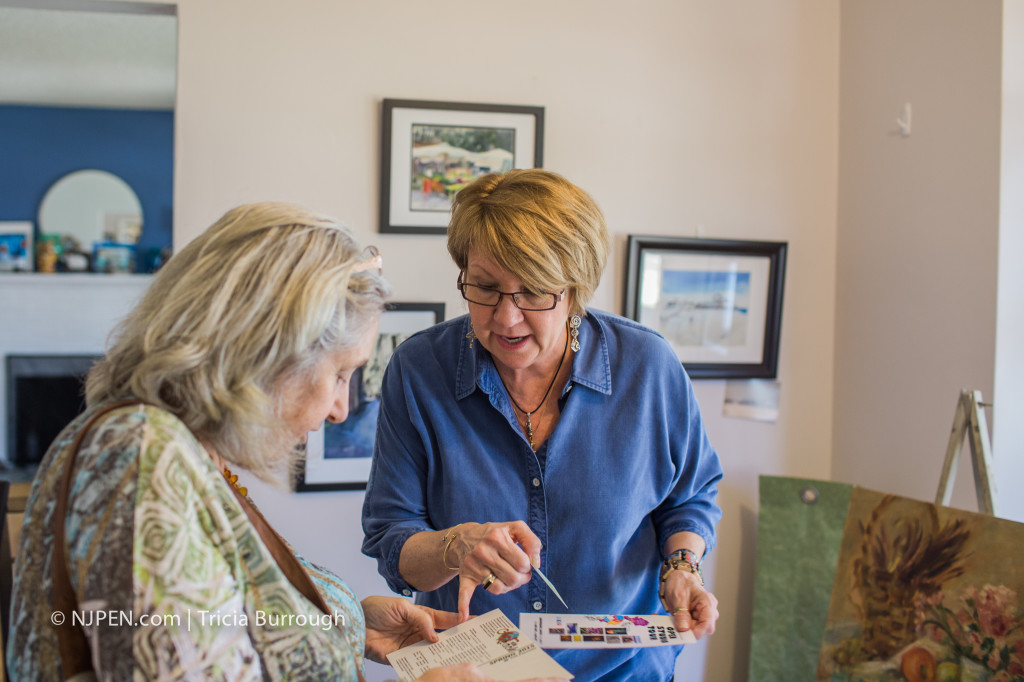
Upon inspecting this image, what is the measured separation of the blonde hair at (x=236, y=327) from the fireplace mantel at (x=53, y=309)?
227 inches

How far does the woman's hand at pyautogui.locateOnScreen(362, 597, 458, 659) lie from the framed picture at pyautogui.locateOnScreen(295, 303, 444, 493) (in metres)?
0.97

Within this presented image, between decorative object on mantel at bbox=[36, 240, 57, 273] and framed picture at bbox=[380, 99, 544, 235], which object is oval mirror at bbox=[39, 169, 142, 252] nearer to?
decorative object on mantel at bbox=[36, 240, 57, 273]

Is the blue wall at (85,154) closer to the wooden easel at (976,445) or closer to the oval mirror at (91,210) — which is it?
the oval mirror at (91,210)

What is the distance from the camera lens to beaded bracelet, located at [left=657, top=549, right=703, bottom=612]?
1431 mm

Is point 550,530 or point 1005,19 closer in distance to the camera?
point 550,530

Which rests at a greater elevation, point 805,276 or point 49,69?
point 49,69

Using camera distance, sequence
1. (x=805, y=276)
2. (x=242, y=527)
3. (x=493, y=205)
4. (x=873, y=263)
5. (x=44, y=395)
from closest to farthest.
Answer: (x=242, y=527), (x=493, y=205), (x=873, y=263), (x=805, y=276), (x=44, y=395)

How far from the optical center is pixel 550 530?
1439 mm

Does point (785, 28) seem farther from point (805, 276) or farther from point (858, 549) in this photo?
point (858, 549)

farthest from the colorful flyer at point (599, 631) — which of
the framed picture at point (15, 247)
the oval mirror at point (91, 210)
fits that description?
the framed picture at point (15, 247)

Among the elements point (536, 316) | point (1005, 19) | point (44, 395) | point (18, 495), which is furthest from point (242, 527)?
point (44, 395)

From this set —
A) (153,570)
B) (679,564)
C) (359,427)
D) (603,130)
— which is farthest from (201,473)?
(603,130)

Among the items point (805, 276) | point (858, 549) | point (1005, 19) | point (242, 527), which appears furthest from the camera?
point (805, 276)

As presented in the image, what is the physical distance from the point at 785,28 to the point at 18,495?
10.0 feet
